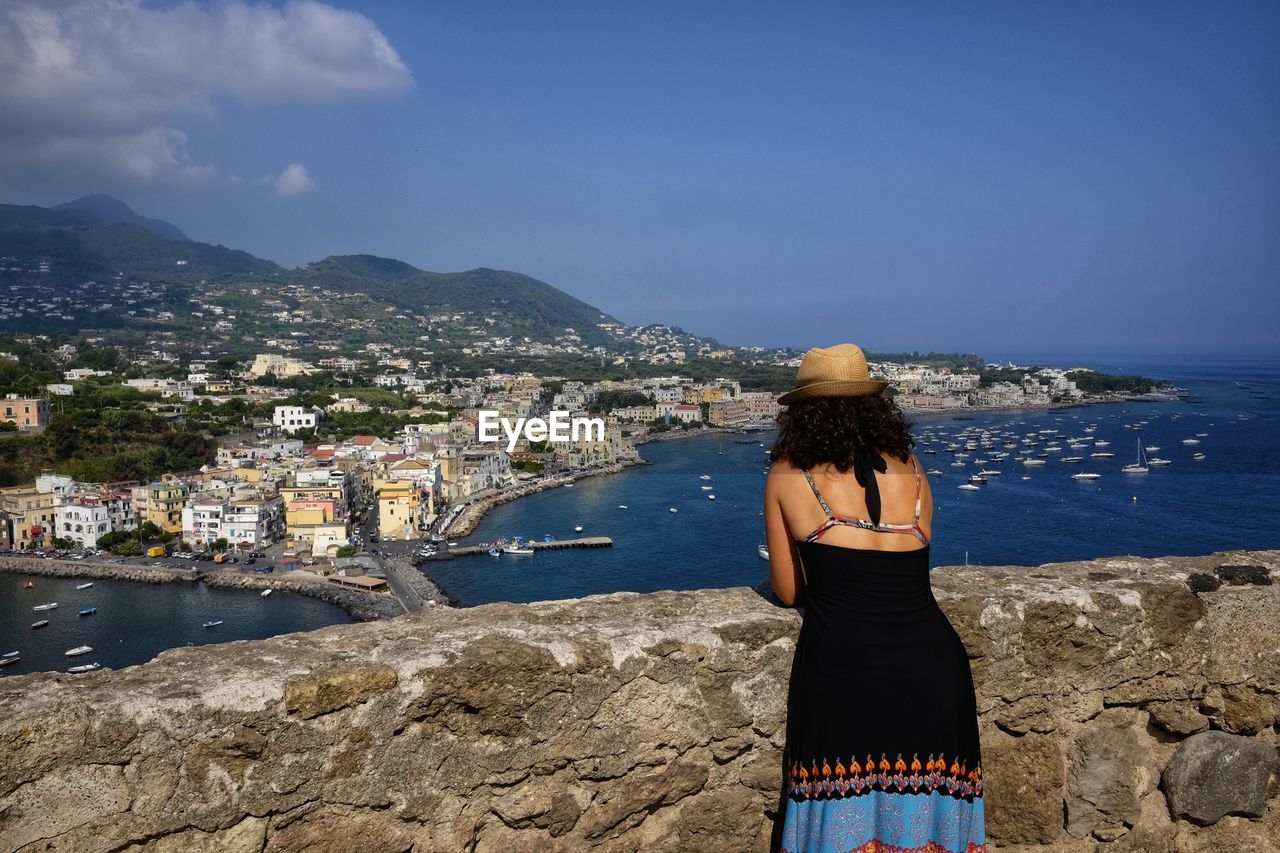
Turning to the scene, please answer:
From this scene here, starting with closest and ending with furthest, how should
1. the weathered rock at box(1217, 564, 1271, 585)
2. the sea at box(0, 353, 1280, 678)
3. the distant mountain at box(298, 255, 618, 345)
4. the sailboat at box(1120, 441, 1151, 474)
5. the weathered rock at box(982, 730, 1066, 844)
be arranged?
the weathered rock at box(982, 730, 1066, 844)
the weathered rock at box(1217, 564, 1271, 585)
the sea at box(0, 353, 1280, 678)
the sailboat at box(1120, 441, 1151, 474)
the distant mountain at box(298, 255, 618, 345)

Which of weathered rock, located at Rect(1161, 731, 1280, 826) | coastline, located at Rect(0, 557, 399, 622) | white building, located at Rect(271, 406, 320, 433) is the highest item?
weathered rock, located at Rect(1161, 731, 1280, 826)

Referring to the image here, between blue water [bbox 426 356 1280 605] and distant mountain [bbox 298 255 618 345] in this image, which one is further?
distant mountain [bbox 298 255 618 345]

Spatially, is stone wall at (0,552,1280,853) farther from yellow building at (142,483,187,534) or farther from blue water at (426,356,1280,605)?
yellow building at (142,483,187,534)

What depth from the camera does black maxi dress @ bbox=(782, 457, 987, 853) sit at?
128 centimetres

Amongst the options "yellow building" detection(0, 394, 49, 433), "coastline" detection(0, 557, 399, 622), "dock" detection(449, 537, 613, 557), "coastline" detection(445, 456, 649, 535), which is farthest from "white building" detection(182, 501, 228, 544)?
"yellow building" detection(0, 394, 49, 433)

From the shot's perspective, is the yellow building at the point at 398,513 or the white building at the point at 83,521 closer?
the white building at the point at 83,521

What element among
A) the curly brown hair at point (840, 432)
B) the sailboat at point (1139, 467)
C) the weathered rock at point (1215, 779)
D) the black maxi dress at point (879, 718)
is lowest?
the sailboat at point (1139, 467)

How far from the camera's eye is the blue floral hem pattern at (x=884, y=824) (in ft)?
4.25

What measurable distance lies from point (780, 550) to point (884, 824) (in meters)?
0.44

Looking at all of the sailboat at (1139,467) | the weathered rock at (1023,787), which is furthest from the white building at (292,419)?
the weathered rock at (1023,787)

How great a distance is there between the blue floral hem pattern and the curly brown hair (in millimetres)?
504

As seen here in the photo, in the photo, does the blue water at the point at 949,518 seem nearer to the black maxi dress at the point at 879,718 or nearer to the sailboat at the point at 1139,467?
the sailboat at the point at 1139,467

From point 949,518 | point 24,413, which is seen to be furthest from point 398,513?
point 24,413

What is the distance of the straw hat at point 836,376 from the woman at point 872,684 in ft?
0.39
